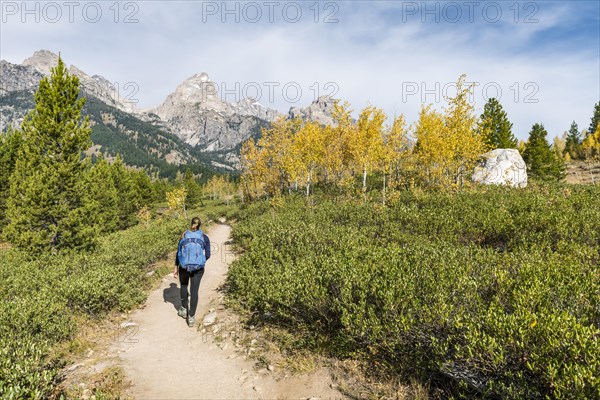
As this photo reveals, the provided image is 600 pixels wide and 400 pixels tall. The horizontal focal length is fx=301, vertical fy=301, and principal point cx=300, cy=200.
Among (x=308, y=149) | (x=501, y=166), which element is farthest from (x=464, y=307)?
(x=501, y=166)

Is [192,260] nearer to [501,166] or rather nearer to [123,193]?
[501,166]

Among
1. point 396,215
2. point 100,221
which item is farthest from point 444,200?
point 100,221

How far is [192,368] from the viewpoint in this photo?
6.23 m

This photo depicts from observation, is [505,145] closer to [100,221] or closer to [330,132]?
[330,132]

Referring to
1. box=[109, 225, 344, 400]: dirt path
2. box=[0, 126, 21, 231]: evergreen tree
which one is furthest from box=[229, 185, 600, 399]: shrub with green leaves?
box=[0, 126, 21, 231]: evergreen tree

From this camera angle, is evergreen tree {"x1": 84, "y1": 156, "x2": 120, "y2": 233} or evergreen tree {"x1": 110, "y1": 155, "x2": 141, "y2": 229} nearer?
evergreen tree {"x1": 84, "y1": 156, "x2": 120, "y2": 233}

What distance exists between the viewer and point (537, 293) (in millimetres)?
4562

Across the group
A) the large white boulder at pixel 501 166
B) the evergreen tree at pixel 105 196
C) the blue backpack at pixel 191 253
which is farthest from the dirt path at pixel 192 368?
the large white boulder at pixel 501 166

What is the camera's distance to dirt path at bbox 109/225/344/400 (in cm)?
533

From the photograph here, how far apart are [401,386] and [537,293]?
252cm

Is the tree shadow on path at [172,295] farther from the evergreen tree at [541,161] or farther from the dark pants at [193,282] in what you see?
the evergreen tree at [541,161]

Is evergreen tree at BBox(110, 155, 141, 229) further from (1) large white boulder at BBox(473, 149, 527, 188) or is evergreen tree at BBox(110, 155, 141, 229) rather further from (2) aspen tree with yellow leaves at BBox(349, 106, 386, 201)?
(1) large white boulder at BBox(473, 149, 527, 188)

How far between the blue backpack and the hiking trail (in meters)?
1.72

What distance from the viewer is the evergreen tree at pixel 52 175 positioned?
583 inches
